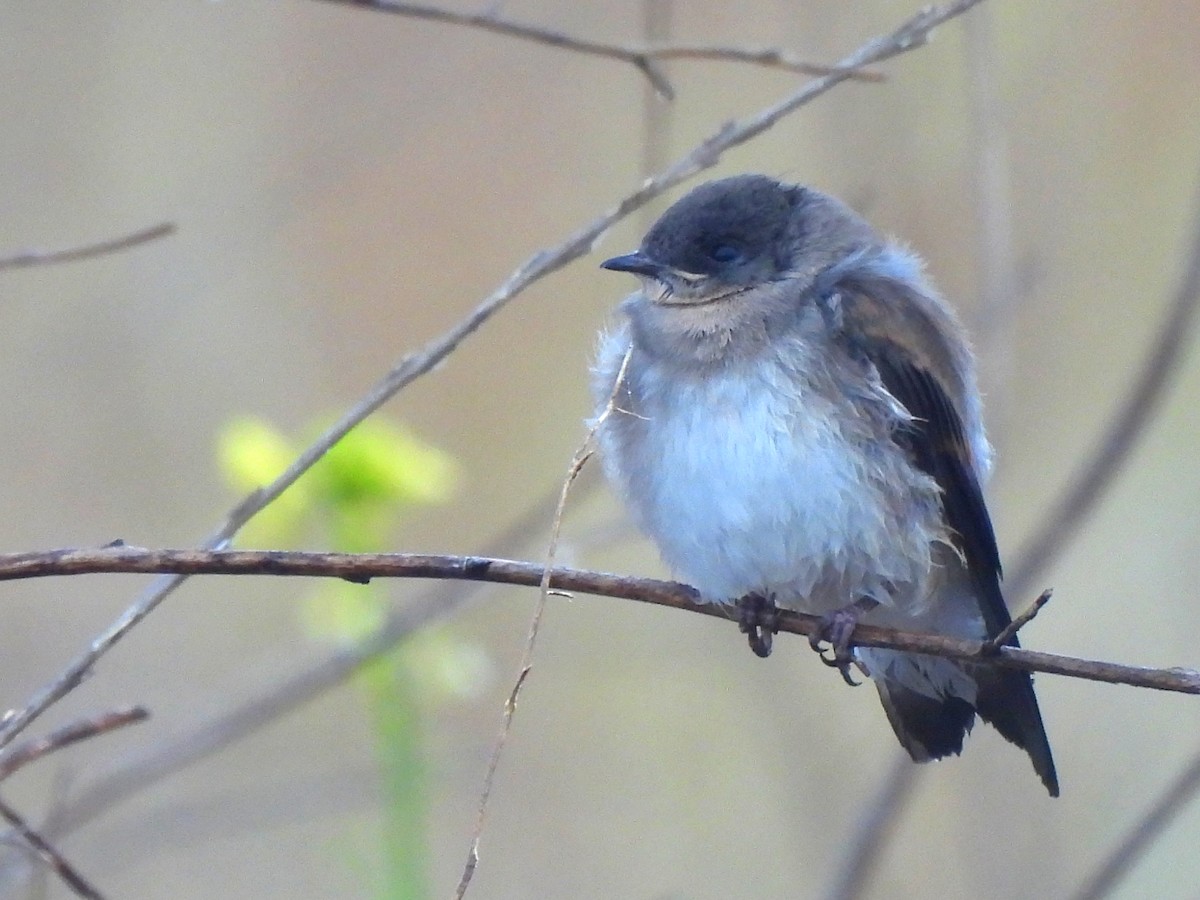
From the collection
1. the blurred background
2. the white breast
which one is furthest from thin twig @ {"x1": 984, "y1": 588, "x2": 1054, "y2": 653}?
the blurred background

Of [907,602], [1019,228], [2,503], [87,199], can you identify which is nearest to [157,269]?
[87,199]

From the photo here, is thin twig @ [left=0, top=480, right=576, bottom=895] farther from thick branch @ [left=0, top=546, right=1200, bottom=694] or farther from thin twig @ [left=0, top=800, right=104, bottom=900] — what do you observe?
thin twig @ [left=0, top=800, right=104, bottom=900]

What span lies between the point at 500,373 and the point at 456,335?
3890mm

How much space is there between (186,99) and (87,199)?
519 mm

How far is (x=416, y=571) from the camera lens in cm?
183

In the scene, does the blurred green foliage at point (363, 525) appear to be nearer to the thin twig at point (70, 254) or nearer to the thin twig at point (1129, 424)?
the thin twig at point (70, 254)

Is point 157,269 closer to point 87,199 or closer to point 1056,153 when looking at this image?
point 87,199

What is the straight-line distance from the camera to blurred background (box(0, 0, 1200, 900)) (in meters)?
5.00

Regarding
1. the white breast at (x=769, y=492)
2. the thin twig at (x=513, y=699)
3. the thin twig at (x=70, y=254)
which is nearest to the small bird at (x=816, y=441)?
the white breast at (x=769, y=492)

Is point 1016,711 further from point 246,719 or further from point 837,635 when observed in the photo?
point 246,719

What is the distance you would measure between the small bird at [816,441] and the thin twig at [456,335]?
34 cm

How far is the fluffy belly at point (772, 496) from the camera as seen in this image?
8.44ft

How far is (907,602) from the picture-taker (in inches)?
113

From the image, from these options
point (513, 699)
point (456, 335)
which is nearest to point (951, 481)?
point (456, 335)
